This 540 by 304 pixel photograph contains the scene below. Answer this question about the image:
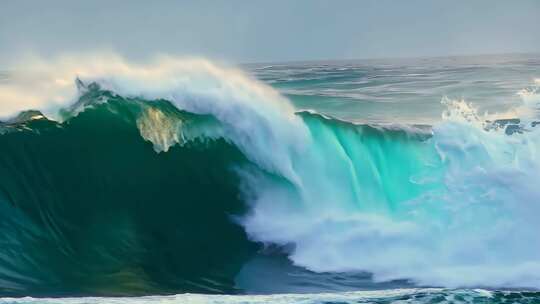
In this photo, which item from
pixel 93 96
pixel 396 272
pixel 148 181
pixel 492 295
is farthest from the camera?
pixel 93 96

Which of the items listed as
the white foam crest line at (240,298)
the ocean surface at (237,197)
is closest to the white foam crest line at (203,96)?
the ocean surface at (237,197)

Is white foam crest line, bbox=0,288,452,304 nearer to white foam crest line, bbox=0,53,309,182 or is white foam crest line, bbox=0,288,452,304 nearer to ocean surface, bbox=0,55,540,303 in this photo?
ocean surface, bbox=0,55,540,303

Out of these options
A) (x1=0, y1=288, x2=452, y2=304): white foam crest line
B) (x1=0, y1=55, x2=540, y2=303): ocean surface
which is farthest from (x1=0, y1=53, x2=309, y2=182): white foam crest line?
(x1=0, y1=288, x2=452, y2=304): white foam crest line

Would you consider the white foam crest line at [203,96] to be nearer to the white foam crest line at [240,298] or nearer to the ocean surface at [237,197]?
the ocean surface at [237,197]

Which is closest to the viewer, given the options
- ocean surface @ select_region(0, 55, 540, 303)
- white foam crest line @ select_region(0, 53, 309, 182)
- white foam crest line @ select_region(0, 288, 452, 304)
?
white foam crest line @ select_region(0, 288, 452, 304)

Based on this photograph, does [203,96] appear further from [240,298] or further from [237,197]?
[240,298]

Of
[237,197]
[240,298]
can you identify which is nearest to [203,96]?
[237,197]

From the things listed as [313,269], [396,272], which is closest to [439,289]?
[396,272]

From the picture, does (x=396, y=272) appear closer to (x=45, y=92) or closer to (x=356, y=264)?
(x=356, y=264)
